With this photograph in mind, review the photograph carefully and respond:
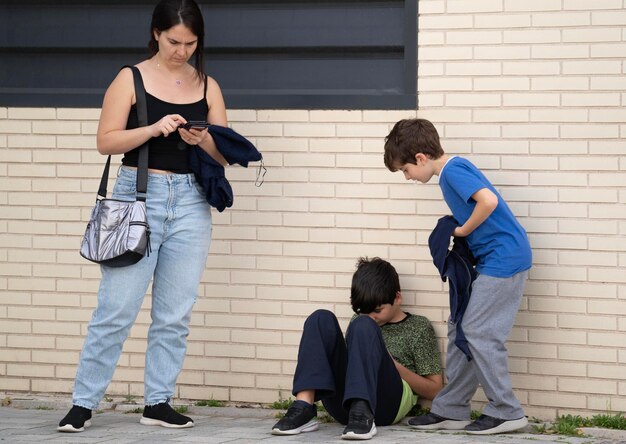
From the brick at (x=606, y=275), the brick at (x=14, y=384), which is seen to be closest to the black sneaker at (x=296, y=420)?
the brick at (x=606, y=275)

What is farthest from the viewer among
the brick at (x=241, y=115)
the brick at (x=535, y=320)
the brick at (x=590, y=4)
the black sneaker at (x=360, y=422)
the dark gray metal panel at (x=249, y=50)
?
the brick at (x=241, y=115)

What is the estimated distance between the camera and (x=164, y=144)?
221 inches

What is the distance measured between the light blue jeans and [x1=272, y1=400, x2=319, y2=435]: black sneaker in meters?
0.66

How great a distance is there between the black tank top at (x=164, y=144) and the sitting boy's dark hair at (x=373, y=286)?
3.35 ft

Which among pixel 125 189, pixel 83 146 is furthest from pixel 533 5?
pixel 83 146

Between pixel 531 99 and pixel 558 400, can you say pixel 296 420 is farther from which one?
pixel 531 99

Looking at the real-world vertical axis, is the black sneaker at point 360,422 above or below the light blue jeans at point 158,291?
below

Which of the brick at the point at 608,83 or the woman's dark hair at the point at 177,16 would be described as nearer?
the woman's dark hair at the point at 177,16

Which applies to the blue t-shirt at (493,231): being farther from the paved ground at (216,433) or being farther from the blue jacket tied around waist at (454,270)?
the paved ground at (216,433)

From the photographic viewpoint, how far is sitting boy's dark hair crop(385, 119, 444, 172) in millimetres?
5508

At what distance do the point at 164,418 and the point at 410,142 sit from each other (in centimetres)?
174

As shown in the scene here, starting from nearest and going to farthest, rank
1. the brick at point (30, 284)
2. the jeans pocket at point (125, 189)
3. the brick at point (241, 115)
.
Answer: the jeans pocket at point (125, 189)
the brick at point (241, 115)
the brick at point (30, 284)

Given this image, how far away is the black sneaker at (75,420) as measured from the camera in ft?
18.1

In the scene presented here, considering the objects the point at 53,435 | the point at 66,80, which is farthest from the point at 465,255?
the point at 66,80
